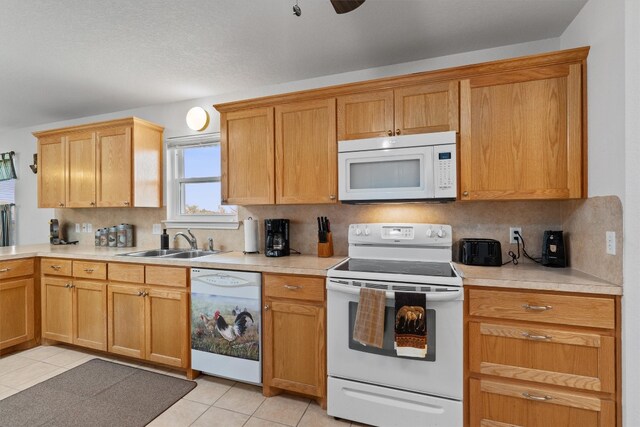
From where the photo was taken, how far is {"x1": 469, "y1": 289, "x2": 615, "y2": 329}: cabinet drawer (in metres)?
1.47

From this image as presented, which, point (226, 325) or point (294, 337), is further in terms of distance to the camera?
point (226, 325)

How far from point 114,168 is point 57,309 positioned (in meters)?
1.45

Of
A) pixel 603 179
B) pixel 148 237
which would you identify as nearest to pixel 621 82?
pixel 603 179

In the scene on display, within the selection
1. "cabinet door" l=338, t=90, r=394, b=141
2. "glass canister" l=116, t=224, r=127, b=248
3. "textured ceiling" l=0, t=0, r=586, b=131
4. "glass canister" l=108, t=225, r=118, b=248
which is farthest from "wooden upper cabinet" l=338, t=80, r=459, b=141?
"glass canister" l=108, t=225, r=118, b=248

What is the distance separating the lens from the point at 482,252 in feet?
6.64

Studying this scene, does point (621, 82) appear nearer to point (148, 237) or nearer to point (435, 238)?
point (435, 238)

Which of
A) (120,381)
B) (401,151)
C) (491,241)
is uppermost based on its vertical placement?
(401,151)

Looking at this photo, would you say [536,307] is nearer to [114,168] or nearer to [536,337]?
[536,337]

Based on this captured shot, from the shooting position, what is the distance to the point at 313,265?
6.88ft

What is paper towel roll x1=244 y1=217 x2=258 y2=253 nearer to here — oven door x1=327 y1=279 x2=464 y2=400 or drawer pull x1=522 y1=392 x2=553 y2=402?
oven door x1=327 y1=279 x2=464 y2=400

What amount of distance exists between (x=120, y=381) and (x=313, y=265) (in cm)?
178

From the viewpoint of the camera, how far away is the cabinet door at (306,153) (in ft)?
7.47

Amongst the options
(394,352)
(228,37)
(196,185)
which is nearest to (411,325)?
(394,352)

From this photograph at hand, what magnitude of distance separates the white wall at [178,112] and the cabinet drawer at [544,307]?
1.71 m
